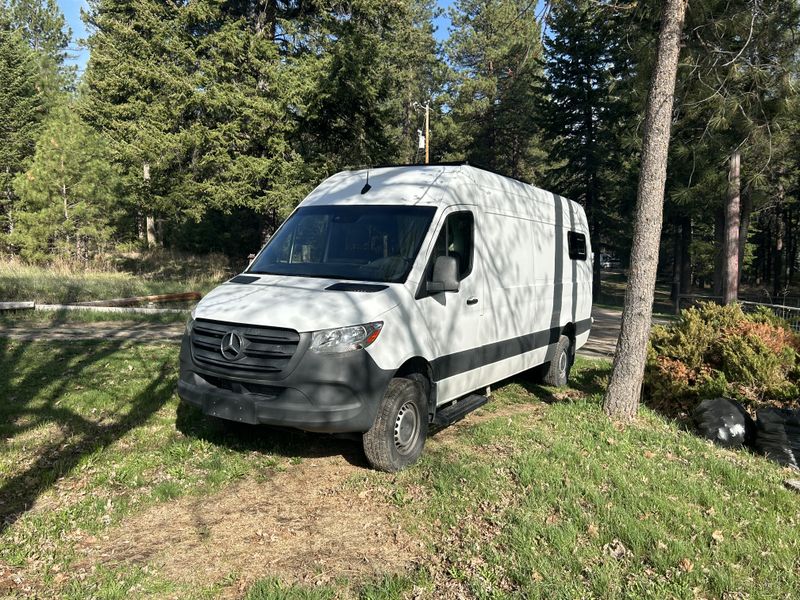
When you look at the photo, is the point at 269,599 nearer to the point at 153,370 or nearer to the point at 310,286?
the point at 310,286

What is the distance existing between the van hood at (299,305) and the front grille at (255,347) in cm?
6

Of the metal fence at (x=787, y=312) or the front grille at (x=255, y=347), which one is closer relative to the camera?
the front grille at (x=255, y=347)

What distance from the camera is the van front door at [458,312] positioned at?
4.98 m

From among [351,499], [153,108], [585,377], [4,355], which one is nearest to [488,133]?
[153,108]

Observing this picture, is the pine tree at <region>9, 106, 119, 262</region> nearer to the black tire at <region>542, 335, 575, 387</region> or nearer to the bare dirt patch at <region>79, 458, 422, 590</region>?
the black tire at <region>542, 335, 575, 387</region>

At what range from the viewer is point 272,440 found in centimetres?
534

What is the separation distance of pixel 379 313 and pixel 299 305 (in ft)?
2.01

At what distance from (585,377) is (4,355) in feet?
28.6

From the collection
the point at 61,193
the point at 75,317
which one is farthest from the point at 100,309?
the point at 61,193

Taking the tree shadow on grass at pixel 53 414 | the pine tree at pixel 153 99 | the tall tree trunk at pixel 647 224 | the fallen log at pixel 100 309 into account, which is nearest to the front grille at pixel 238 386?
the tree shadow on grass at pixel 53 414

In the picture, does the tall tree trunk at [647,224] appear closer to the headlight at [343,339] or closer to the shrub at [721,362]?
the shrub at [721,362]

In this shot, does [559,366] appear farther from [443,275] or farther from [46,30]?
[46,30]

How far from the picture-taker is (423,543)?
3633mm

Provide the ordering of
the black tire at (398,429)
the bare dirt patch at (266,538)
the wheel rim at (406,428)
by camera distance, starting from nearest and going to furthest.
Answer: the bare dirt patch at (266,538) → the black tire at (398,429) → the wheel rim at (406,428)
